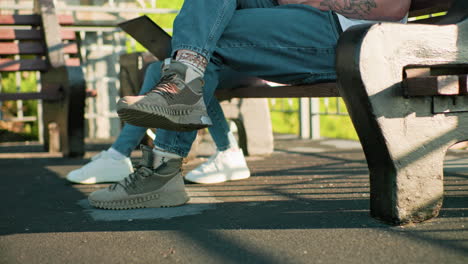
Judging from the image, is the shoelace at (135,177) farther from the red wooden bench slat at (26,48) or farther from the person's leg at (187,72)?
the red wooden bench slat at (26,48)

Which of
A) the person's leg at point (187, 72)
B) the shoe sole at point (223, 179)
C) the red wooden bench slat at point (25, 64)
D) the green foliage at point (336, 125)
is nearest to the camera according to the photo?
the person's leg at point (187, 72)

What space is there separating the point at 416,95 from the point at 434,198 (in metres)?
0.32

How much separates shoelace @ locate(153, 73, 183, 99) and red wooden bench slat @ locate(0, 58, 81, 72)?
245 centimetres

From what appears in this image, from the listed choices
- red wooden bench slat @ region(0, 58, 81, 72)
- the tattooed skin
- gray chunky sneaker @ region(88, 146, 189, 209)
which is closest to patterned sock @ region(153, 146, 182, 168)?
gray chunky sneaker @ region(88, 146, 189, 209)

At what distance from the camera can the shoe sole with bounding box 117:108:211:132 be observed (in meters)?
1.58

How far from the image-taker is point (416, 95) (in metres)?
1.54

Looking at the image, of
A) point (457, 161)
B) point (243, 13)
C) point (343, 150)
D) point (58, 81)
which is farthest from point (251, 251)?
point (58, 81)

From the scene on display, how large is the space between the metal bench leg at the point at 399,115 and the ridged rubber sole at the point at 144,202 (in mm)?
751

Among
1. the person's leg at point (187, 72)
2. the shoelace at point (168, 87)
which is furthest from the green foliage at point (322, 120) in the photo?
the shoelace at point (168, 87)

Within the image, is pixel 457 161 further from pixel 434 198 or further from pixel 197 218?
pixel 197 218

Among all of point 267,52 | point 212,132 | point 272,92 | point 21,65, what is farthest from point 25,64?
point 267,52

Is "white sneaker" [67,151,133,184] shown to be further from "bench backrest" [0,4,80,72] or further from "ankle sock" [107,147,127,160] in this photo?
"bench backrest" [0,4,80,72]

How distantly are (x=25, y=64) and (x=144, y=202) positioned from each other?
257 centimetres

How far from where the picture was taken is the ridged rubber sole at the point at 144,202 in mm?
1993
